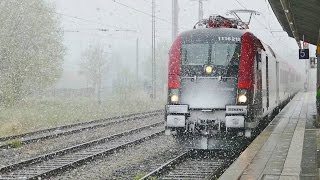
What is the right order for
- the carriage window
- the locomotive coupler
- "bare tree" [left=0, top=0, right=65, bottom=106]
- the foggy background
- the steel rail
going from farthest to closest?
1. the foggy background
2. "bare tree" [left=0, top=0, right=65, bottom=106]
3. the carriage window
4. the locomotive coupler
5. the steel rail

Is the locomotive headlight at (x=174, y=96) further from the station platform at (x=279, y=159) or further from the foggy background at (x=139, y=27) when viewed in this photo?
the foggy background at (x=139, y=27)

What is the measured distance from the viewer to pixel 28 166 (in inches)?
410

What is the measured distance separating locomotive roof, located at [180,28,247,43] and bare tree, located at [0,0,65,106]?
15645 millimetres

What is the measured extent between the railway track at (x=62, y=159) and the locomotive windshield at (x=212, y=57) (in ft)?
9.98

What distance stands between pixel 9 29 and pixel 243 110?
18836 mm

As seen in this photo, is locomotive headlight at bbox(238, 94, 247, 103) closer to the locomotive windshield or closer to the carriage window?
the locomotive windshield

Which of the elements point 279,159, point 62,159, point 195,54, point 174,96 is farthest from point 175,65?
point 279,159

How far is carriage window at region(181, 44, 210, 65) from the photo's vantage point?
472 inches

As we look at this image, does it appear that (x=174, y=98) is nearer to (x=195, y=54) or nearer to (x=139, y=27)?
(x=195, y=54)

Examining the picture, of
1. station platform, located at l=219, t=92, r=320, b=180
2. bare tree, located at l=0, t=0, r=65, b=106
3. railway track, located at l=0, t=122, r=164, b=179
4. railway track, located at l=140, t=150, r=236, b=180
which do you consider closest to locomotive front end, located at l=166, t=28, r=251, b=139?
railway track, located at l=140, t=150, r=236, b=180

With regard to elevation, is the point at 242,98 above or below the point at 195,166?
above

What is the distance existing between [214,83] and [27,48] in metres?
19.8

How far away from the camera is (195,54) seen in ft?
39.7

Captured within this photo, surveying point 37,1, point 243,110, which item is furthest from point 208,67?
point 37,1
